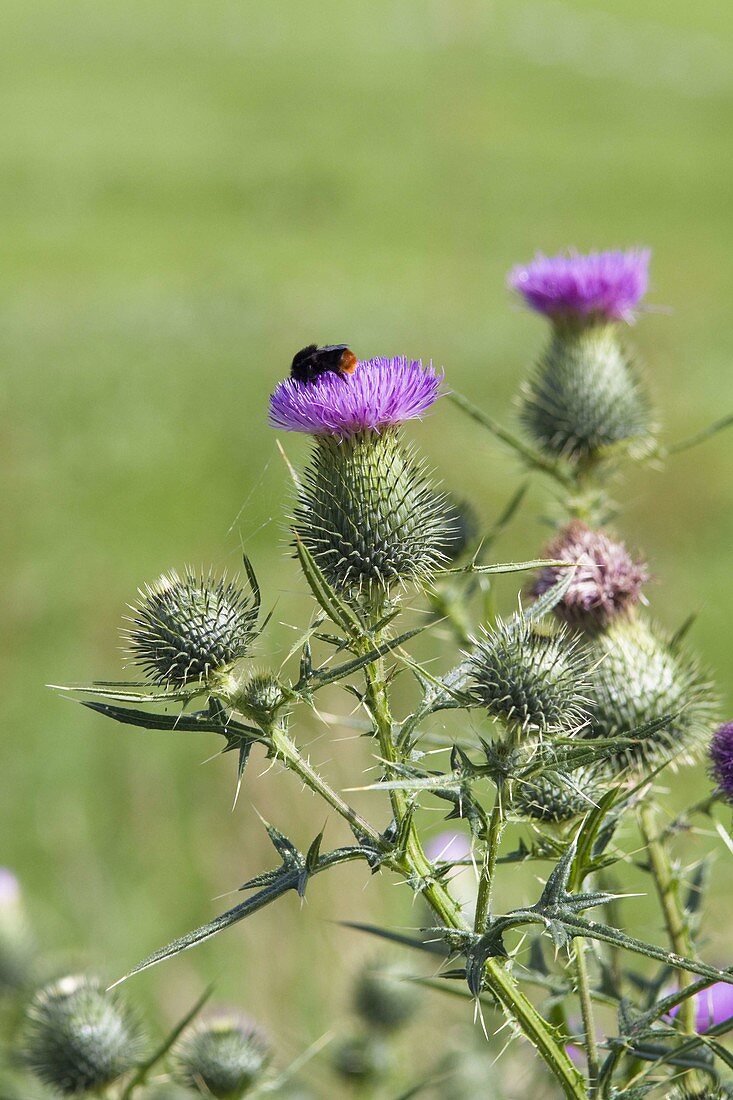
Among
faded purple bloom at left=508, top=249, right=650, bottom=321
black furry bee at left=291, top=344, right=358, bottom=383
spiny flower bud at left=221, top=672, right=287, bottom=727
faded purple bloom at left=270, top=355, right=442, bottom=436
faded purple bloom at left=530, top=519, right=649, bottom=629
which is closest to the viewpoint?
spiny flower bud at left=221, top=672, right=287, bottom=727

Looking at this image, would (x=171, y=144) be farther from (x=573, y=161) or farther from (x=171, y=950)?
(x=171, y=950)

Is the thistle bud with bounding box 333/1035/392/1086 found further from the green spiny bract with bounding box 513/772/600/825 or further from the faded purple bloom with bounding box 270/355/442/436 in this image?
the faded purple bloom with bounding box 270/355/442/436

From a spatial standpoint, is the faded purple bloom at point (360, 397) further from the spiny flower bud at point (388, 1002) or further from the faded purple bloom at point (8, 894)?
the faded purple bloom at point (8, 894)

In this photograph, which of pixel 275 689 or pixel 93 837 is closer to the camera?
pixel 275 689

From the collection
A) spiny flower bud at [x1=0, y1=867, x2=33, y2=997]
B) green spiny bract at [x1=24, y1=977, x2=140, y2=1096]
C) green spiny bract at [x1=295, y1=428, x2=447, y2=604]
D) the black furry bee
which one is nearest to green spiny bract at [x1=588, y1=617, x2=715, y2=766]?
green spiny bract at [x1=295, y1=428, x2=447, y2=604]

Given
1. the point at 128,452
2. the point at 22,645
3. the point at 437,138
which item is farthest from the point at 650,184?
the point at 22,645

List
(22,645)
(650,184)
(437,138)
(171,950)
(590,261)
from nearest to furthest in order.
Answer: (171,950)
(590,261)
(22,645)
(650,184)
(437,138)

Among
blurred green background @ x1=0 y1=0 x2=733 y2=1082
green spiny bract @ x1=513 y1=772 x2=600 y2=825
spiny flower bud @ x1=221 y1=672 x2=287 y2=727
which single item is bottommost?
green spiny bract @ x1=513 y1=772 x2=600 y2=825
